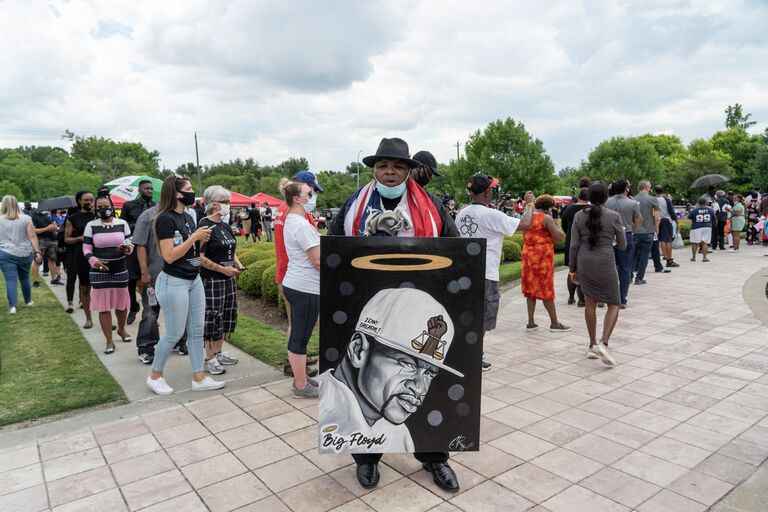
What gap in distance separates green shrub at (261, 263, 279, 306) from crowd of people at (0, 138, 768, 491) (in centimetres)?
168

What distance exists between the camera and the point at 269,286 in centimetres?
809

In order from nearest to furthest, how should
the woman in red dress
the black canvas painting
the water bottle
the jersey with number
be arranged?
the black canvas painting → the water bottle → the woman in red dress → the jersey with number

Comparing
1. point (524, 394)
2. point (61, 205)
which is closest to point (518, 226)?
point (524, 394)

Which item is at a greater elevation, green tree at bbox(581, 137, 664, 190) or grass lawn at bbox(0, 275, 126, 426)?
green tree at bbox(581, 137, 664, 190)

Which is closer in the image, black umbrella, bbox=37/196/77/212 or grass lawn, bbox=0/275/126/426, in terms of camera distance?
grass lawn, bbox=0/275/126/426

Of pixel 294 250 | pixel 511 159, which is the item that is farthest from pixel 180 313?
pixel 511 159

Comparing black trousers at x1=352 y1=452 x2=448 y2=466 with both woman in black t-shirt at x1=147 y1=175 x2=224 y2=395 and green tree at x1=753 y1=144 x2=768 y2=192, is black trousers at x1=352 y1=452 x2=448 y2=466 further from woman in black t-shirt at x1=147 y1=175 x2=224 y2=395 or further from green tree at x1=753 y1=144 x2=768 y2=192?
green tree at x1=753 y1=144 x2=768 y2=192

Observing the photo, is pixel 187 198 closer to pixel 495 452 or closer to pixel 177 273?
pixel 177 273

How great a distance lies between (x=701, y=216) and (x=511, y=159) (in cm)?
3762

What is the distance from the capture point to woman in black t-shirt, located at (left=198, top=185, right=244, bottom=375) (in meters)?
4.89

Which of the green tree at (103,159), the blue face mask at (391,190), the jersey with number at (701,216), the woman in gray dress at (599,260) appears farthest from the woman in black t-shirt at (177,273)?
the green tree at (103,159)

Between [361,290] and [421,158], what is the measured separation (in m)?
2.20

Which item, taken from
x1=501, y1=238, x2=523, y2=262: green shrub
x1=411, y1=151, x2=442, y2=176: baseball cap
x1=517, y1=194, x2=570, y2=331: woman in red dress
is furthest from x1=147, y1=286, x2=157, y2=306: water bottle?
x1=501, y1=238, x2=523, y2=262: green shrub
